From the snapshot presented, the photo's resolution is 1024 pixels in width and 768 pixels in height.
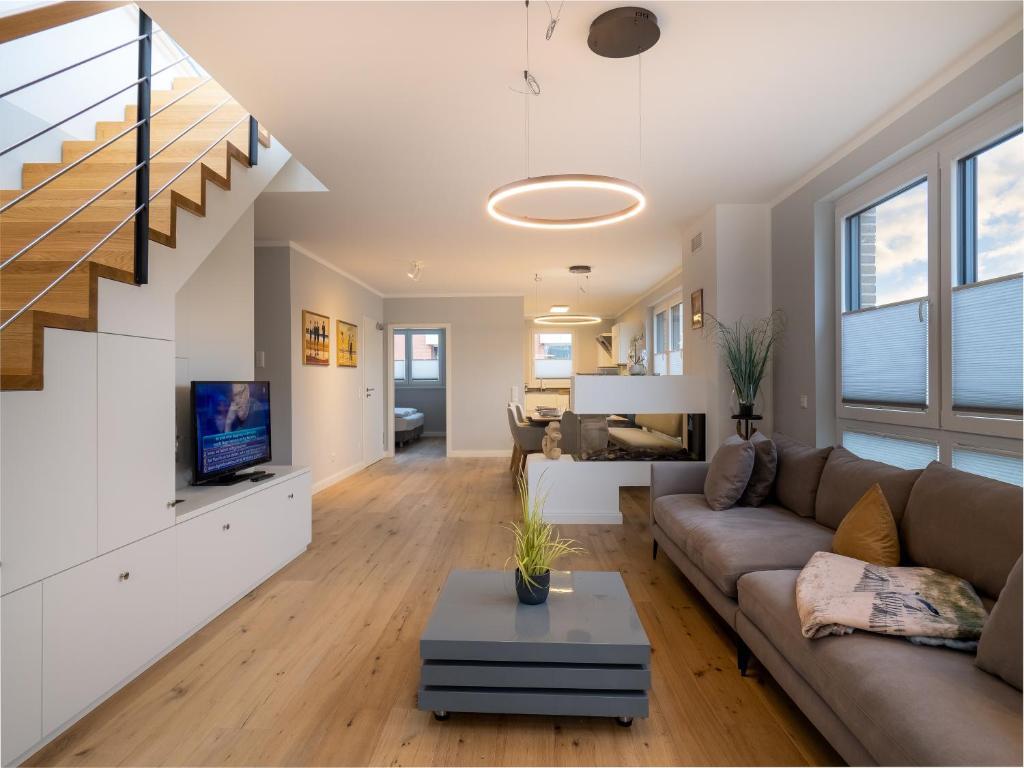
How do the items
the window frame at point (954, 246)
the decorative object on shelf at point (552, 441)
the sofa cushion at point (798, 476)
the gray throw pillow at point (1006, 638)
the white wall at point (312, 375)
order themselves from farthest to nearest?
the white wall at point (312, 375) < the decorative object on shelf at point (552, 441) < the sofa cushion at point (798, 476) < the window frame at point (954, 246) < the gray throw pillow at point (1006, 638)

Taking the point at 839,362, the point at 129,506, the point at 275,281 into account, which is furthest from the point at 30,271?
the point at 839,362

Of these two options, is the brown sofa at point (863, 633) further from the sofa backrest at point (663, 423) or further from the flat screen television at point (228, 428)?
the flat screen television at point (228, 428)

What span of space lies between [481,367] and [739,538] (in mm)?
6275

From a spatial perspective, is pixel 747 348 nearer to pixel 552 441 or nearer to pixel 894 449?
pixel 894 449

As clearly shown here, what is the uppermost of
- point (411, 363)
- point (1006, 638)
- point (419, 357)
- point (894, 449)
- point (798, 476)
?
point (419, 357)

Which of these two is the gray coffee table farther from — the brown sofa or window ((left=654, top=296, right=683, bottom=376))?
window ((left=654, top=296, right=683, bottom=376))

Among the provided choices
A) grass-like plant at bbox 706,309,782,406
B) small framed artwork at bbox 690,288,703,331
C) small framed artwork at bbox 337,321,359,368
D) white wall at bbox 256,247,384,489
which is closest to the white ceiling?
small framed artwork at bbox 690,288,703,331

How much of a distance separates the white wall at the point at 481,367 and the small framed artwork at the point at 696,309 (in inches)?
145

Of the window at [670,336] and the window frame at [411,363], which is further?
the window frame at [411,363]

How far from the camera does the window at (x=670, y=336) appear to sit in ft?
25.8

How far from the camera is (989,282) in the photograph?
2.51m

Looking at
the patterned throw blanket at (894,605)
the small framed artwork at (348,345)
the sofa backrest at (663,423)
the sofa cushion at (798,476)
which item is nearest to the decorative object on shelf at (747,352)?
the sofa backrest at (663,423)

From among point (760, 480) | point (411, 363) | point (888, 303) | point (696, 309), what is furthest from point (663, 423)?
point (411, 363)

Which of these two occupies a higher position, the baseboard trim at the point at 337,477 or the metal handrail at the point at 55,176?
the metal handrail at the point at 55,176
